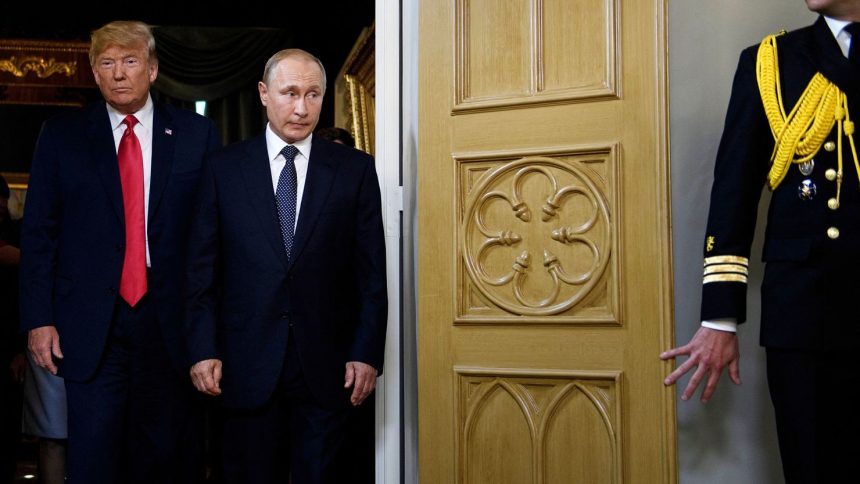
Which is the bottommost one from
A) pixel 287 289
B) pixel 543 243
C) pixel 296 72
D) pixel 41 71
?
pixel 287 289

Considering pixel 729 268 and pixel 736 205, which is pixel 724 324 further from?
pixel 736 205

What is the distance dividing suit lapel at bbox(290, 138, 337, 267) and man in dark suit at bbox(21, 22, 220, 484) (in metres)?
0.42

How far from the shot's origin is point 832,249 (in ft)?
6.73

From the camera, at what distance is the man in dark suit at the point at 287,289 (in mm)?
2805

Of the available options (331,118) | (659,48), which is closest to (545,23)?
(659,48)

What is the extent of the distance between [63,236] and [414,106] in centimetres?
119

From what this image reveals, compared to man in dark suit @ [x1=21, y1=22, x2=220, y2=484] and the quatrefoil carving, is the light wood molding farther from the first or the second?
man in dark suit @ [x1=21, y1=22, x2=220, y2=484]

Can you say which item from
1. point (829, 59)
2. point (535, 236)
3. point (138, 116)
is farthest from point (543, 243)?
point (138, 116)

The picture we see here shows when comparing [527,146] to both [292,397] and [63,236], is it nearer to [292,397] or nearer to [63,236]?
[292,397]

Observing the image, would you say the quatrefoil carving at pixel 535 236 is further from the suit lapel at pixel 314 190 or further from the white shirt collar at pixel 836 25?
the white shirt collar at pixel 836 25

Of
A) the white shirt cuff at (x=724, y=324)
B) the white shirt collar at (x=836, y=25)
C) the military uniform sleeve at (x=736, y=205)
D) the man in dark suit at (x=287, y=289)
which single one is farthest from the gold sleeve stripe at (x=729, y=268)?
the man in dark suit at (x=287, y=289)

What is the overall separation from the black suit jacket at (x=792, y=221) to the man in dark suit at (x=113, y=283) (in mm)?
1628

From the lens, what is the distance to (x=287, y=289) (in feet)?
9.32

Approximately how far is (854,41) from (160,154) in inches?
78.8
